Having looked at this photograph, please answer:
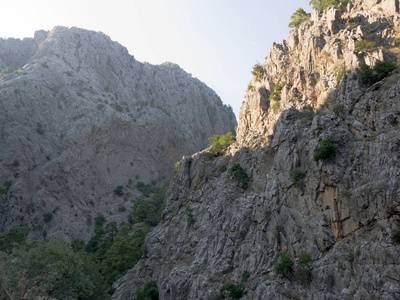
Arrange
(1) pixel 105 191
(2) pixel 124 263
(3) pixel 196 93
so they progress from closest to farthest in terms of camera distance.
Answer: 1. (2) pixel 124 263
2. (1) pixel 105 191
3. (3) pixel 196 93

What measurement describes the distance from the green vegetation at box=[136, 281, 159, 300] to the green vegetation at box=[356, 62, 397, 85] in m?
35.5

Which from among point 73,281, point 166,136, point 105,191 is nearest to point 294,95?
point 73,281

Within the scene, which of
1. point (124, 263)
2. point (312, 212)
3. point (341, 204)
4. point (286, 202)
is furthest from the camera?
point (124, 263)

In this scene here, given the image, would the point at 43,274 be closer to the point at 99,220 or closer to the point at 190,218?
the point at 190,218

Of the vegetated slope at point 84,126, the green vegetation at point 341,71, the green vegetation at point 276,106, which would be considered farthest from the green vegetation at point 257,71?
the vegetated slope at point 84,126

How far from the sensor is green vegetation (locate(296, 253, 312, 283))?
101ft

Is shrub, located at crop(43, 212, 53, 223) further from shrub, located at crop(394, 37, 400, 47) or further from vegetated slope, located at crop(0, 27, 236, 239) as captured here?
shrub, located at crop(394, 37, 400, 47)

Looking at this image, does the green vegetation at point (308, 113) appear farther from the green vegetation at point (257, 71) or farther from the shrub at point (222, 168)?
the shrub at point (222, 168)

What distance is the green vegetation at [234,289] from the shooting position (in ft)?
114

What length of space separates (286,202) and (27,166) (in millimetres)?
61347

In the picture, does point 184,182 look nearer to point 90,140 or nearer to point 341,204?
point 341,204

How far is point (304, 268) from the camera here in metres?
31.2

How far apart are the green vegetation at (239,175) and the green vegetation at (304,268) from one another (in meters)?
16.4

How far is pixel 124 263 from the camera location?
55.1m
